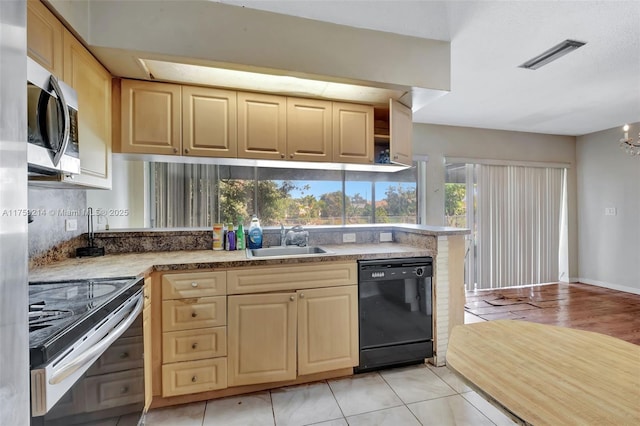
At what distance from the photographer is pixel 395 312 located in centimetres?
216

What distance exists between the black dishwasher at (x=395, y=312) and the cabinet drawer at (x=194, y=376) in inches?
38.2

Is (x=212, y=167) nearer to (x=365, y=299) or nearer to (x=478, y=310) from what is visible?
(x=365, y=299)

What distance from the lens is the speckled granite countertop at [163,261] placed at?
1.53 m

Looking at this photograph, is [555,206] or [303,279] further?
[555,206]

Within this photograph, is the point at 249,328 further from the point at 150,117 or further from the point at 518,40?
the point at 518,40

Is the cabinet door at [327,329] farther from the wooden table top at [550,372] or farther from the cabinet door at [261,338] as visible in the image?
the wooden table top at [550,372]

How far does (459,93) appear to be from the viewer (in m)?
3.20

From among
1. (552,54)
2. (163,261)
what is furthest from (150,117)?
(552,54)

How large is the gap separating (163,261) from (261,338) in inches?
31.3

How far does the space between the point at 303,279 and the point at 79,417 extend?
1.27 m

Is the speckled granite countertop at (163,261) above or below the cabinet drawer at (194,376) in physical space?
above

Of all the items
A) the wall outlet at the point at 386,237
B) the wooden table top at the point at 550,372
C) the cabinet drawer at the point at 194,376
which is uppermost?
the wall outlet at the point at 386,237

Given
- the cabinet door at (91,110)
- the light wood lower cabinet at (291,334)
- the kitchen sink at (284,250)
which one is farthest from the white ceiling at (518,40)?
the light wood lower cabinet at (291,334)

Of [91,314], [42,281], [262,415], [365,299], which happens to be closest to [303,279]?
[365,299]
